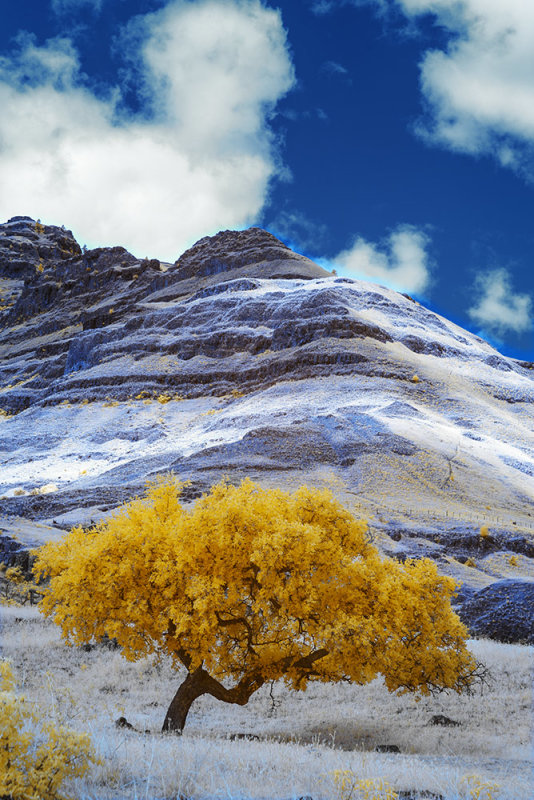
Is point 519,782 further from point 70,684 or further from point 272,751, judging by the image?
point 70,684

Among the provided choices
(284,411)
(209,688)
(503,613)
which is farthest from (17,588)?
(284,411)

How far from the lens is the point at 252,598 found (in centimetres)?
1449

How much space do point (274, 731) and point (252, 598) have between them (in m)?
3.62

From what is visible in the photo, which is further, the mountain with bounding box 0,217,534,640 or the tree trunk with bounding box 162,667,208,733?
the mountain with bounding box 0,217,534,640

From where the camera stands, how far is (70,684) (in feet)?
59.2

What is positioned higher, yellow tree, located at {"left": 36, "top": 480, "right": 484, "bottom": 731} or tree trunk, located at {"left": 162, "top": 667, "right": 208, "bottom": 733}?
yellow tree, located at {"left": 36, "top": 480, "right": 484, "bottom": 731}

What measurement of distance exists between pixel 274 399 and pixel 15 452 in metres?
35.1

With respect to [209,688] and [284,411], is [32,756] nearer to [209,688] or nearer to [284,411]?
[209,688]

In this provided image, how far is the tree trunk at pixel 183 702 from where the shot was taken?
14312mm

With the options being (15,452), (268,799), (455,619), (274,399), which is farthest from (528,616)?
(15,452)

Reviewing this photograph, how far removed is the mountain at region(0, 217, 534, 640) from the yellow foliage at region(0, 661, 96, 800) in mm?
22919

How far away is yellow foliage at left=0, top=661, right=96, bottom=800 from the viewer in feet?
20.7

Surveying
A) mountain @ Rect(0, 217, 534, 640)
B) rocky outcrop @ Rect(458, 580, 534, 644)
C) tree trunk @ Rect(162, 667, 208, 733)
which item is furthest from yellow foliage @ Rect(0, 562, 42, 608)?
rocky outcrop @ Rect(458, 580, 534, 644)

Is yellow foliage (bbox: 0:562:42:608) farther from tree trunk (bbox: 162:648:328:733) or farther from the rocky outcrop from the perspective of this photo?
the rocky outcrop
